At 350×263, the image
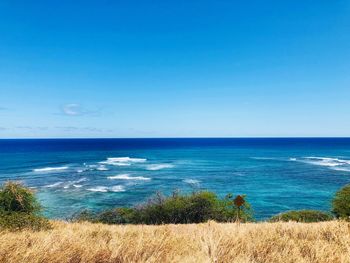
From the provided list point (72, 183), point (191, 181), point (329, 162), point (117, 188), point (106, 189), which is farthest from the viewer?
point (329, 162)

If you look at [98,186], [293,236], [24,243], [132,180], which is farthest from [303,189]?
[24,243]

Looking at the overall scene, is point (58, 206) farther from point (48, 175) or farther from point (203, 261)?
point (203, 261)

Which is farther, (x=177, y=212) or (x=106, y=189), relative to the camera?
(x=106, y=189)

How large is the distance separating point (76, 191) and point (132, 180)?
10427mm

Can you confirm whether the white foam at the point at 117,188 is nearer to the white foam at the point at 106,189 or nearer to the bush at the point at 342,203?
the white foam at the point at 106,189

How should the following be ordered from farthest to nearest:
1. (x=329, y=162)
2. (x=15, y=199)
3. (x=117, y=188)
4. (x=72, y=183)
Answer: (x=329, y=162) < (x=72, y=183) < (x=117, y=188) < (x=15, y=199)

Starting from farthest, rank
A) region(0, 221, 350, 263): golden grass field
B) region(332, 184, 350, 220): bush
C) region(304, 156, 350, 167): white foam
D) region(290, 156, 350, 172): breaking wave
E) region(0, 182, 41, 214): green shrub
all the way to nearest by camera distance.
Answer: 1. region(304, 156, 350, 167): white foam
2. region(290, 156, 350, 172): breaking wave
3. region(332, 184, 350, 220): bush
4. region(0, 182, 41, 214): green shrub
5. region(0, 221, 350, 263): golden grass field

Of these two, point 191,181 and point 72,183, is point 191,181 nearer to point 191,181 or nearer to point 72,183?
point 191,181

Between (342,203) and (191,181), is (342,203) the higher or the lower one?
the higher one

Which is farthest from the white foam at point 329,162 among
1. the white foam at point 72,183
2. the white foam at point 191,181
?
the white foam at point 72,183

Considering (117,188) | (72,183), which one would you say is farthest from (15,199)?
(72,183)

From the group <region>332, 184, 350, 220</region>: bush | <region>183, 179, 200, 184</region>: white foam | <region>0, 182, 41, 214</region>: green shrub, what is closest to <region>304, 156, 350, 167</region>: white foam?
<region>183, 179, 200, 184</region>: white foam

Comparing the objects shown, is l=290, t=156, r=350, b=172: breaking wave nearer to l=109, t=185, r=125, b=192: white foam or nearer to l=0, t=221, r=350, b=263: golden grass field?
l=109, t=185, r=125, b=192: white foam

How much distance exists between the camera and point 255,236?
489cm
